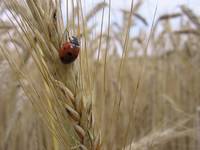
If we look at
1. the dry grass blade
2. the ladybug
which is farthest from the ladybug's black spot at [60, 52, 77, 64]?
the dry grass blade

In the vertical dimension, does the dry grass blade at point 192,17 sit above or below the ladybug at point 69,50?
below

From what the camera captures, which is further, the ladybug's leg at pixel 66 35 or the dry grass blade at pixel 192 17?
the dry grass blade at pixel 192 17

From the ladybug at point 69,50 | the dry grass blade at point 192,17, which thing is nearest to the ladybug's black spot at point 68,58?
the ladybug at point 69,50

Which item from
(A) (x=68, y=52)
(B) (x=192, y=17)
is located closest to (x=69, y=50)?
(A) (x=68, y=52)

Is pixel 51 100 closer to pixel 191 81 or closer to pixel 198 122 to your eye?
pixel 198 122

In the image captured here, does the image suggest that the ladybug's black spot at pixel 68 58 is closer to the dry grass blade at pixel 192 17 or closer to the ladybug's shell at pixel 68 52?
the ladybug's shell at pixel 68 52

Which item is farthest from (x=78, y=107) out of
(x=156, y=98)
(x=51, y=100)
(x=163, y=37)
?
(x=163, y=37)
